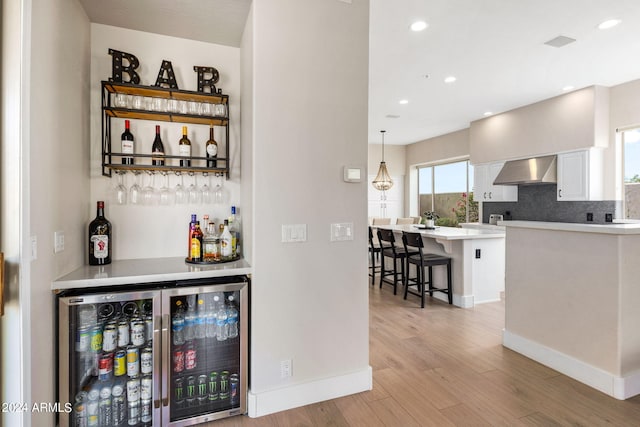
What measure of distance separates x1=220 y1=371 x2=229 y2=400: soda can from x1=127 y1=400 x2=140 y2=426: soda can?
47 centimetres

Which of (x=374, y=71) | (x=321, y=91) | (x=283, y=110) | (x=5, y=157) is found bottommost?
(x=5, y=157)

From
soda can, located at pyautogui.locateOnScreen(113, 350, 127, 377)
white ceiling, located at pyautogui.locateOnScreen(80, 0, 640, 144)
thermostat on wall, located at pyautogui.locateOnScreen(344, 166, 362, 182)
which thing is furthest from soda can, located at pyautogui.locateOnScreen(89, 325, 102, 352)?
white ceiling, located at pyautogui.locateOnScreen(80, 0, 640, 144)

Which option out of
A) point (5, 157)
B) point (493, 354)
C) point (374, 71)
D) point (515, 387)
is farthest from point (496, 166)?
point (5, 157)

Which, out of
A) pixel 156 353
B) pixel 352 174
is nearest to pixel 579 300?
pixel 352 174

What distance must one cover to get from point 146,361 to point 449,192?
299 inches

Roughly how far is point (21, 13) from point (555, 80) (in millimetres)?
5547

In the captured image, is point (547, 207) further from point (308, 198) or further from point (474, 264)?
point (308, 198)

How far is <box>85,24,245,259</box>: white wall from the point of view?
2422 mm

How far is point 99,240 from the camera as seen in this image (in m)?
2.25

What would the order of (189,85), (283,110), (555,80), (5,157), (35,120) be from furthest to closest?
1. (555,80)
2. (189,85)
3. (283,110)
4. (35,120)
5. (5,157)

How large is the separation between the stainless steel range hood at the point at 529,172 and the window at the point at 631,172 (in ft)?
2.75

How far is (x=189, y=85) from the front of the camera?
104 inches

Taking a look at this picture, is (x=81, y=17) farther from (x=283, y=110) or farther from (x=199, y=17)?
(x=283, y=110)

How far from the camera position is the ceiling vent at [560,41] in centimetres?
342
